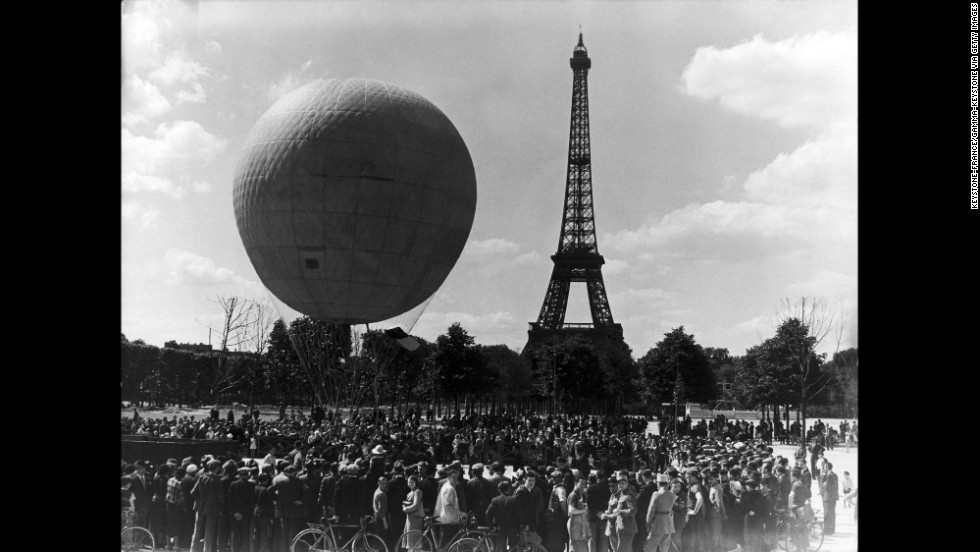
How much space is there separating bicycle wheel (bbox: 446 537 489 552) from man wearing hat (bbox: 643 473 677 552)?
7.71 feet

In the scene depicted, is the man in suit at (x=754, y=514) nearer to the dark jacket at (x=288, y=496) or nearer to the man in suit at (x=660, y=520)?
the man in suit at (x=660, y=520)

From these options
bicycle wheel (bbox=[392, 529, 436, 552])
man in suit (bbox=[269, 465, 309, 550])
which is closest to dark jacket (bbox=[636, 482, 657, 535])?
bicycle wheel (bbox=[392, 529, 436, 552])

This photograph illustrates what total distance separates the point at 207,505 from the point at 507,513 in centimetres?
434

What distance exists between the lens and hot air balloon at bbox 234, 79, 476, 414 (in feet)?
56.7

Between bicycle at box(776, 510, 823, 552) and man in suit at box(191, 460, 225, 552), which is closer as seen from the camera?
man in suit at box(191, 460, 225, 552)

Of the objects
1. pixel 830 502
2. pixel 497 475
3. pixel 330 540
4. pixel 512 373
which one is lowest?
pixel 512 373

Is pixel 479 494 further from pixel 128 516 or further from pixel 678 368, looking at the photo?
pixel 678 368

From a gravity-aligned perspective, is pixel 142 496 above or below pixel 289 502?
below

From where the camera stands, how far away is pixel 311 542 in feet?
33.0

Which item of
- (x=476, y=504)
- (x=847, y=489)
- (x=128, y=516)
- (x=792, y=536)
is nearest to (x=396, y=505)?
(x=476, y=504)

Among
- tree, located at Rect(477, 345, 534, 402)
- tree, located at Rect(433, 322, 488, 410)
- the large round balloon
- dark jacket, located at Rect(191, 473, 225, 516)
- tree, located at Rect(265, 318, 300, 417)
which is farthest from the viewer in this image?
tree, located at Rect(477, 345, 534, 402)

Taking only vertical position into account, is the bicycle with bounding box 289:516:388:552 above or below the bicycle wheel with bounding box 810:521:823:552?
above

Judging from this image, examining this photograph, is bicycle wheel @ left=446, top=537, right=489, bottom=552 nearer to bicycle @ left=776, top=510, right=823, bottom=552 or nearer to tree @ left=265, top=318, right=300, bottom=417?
bicycle @ left=776, top=510, right=823, bottom=552
